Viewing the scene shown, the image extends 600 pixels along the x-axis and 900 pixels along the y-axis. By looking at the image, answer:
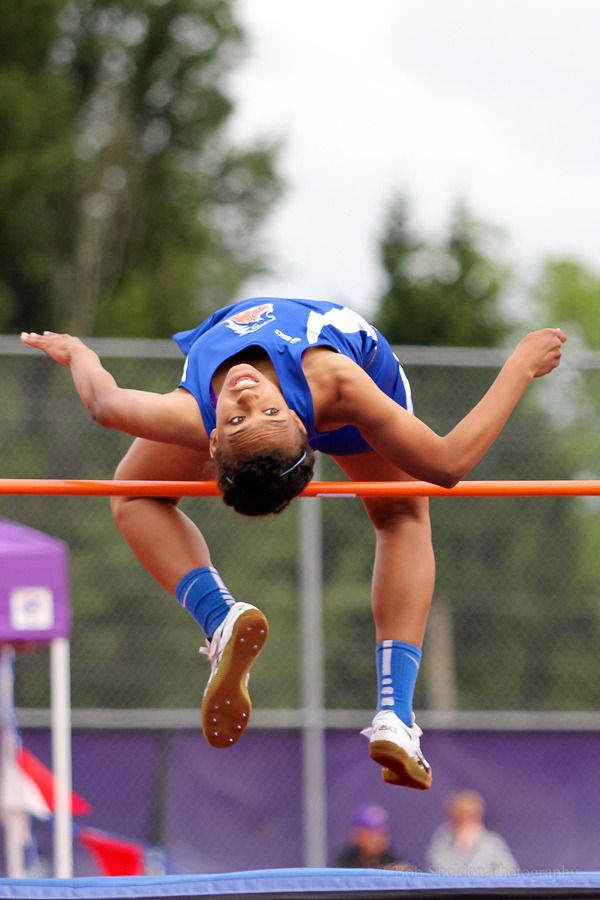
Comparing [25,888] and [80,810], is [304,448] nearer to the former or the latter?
[25,888]

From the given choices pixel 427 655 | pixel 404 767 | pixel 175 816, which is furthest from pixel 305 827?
pixel 404 767

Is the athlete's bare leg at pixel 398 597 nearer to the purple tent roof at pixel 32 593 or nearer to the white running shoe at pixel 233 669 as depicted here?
the white running shoe at pixel 233 669

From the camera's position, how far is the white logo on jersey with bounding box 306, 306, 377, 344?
146 inches

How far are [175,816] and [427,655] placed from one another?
2.39 m

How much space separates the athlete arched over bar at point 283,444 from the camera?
3.56 meters

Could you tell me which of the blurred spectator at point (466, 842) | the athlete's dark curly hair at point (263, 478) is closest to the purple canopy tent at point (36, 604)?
the blurred spectator at point (466, 842)

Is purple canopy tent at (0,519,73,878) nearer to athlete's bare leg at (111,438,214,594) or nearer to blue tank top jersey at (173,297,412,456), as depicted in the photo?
athlete's bare leg at (111,438,214,594)

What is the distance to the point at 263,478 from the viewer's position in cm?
356

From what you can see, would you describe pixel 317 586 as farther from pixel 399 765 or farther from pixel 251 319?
pixel 251 319

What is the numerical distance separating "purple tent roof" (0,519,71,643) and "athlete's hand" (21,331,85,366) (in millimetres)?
2418

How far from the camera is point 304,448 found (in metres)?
3.62

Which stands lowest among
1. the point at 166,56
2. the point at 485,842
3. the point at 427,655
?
the point at 485,842

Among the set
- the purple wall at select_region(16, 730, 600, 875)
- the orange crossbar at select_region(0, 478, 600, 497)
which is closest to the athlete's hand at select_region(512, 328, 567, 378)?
the orange crossbar at select_region(0, 478, 600, 497)

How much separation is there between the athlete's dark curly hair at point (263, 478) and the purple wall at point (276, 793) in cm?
460
